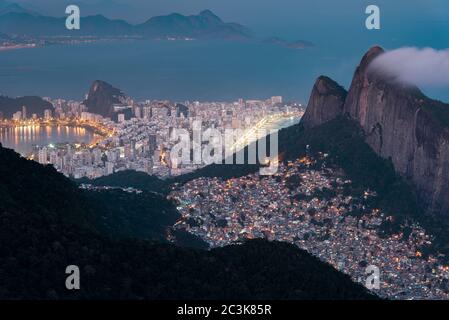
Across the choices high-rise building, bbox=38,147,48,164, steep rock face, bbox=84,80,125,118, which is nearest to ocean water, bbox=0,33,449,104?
steep rock face, bbox=84,80,125,118

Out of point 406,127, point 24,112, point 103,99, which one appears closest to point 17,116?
point 24,112

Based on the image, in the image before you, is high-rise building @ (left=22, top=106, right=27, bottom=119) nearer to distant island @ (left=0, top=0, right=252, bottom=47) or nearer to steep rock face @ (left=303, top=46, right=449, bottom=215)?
distant island @ (left=0, top=0, right=252, bottom=47)

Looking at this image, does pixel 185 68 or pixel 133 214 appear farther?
pixel 185 68

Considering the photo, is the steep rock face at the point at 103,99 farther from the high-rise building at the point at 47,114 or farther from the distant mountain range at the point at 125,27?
the distant mountain range at the point at 125,27

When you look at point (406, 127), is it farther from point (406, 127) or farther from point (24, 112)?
point (24, 112)

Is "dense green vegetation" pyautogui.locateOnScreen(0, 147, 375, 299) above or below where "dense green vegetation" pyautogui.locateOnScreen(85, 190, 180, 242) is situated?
above

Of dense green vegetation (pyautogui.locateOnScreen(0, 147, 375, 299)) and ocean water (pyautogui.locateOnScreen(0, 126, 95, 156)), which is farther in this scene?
ocean water (pyautogui.locateOnScreen(0, 126, 95, 156))

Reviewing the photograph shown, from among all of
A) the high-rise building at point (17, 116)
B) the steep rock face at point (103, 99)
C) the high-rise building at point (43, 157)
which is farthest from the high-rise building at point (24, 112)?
the high-rise building at point (43, 157)
